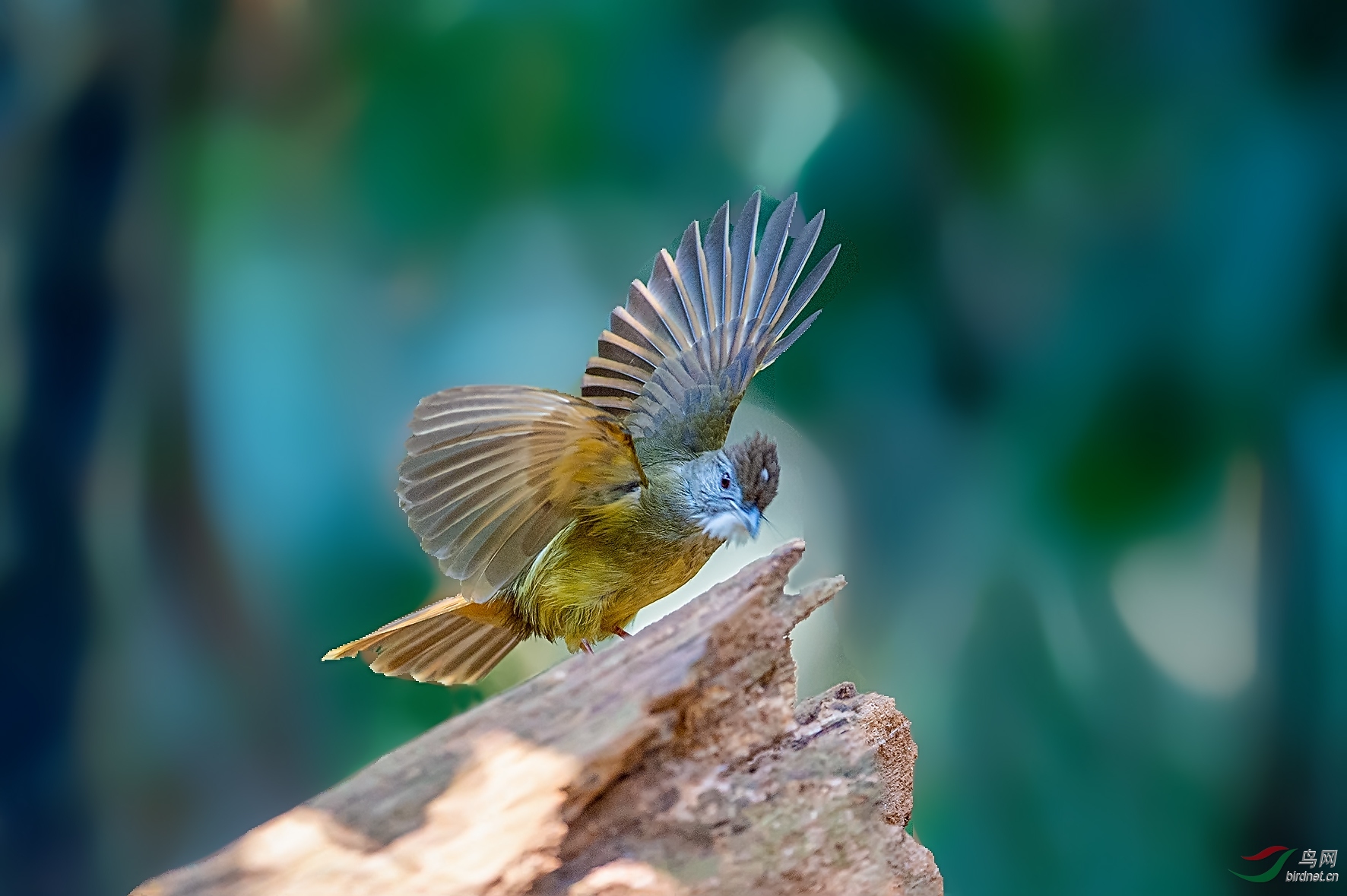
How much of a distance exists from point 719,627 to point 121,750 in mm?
2231

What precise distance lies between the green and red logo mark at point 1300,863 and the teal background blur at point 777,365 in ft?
0.11

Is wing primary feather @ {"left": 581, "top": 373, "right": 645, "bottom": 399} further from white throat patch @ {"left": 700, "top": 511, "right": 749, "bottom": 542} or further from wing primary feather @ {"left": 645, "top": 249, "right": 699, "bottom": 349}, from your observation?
white throat patch @ {"left": 700, "top": 511, "right": 749, "bottom": 542}

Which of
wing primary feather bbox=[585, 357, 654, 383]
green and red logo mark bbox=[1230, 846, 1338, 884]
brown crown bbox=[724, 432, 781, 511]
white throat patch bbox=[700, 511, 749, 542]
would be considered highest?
wing primary feather bbox=[585, 357, 654, 383]

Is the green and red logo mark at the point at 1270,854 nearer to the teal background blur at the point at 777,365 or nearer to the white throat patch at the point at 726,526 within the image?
the teal background blur at the point at 777,365

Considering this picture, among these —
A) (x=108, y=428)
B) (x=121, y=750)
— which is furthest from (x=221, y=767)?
(x=108, y=428)

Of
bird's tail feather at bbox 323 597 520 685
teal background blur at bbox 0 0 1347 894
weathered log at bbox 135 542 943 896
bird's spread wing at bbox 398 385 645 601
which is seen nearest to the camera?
weathered log at bbox 135 542 943 896

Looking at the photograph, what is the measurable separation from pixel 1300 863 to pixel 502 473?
8.73 ft

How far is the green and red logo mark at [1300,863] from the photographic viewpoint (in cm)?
280

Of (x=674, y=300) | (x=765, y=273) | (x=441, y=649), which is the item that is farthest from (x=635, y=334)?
(x=441, y=649)

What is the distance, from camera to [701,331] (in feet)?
8.00

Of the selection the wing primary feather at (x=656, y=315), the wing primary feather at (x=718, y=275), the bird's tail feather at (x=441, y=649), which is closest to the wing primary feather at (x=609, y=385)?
the wing primary feather at (x=656, y=315)

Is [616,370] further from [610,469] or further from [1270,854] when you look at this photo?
[1270,854]

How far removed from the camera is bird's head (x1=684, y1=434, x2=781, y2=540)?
6.84 feet

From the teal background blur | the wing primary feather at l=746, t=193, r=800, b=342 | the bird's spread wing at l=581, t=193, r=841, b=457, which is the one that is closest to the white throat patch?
the bird's spread wing at l=581, t=193, r=841, b=457
